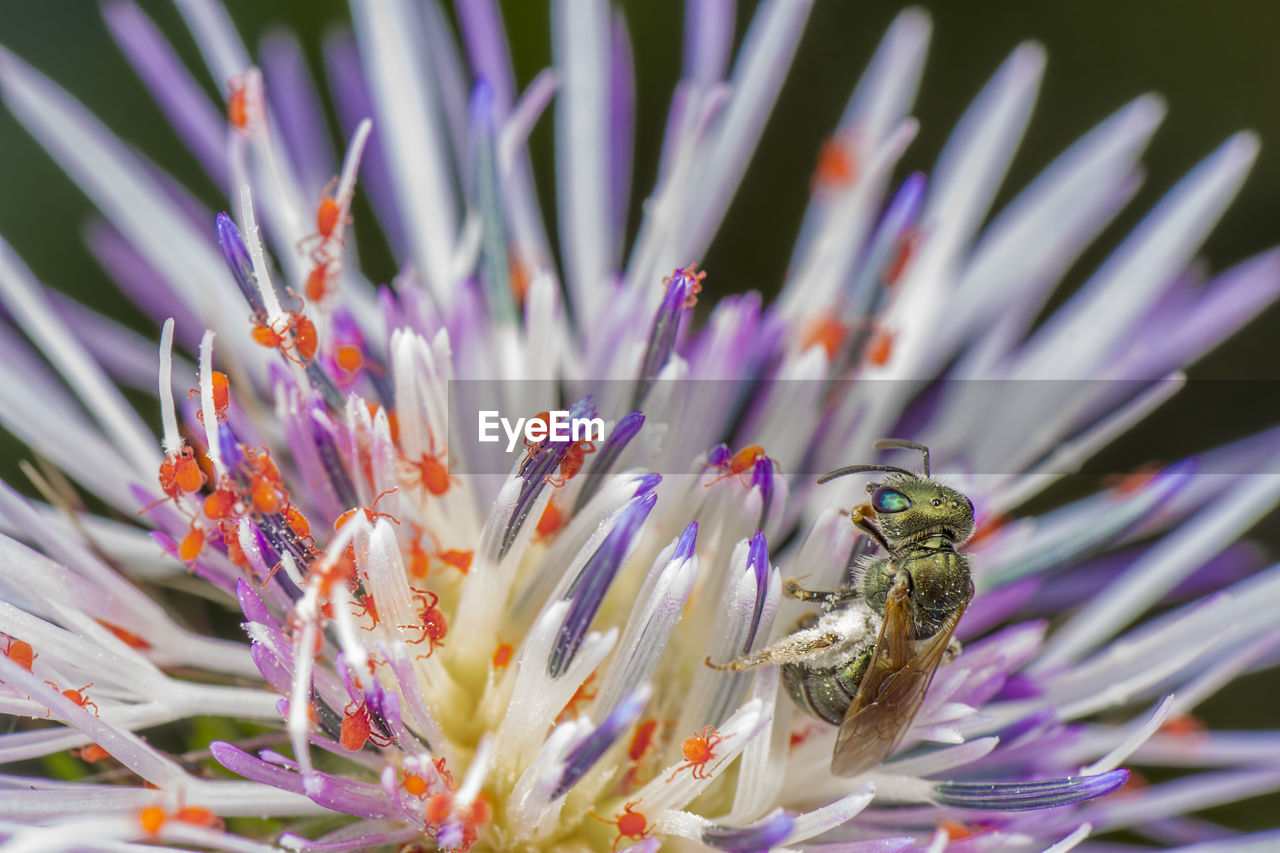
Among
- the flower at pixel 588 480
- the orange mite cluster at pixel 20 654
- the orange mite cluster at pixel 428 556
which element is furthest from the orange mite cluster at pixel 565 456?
the orange mite cluster at pixel 20 654

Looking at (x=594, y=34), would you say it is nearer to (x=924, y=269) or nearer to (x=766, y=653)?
(x=924, y=269)

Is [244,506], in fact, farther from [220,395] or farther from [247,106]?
[247,106]

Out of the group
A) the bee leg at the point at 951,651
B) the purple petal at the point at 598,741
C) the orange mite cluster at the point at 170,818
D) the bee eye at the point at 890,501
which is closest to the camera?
the orange mite cluster at the point at 170,818

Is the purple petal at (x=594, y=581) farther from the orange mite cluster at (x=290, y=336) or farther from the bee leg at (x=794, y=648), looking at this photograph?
the orange mite cluster at (x=290, y=336)

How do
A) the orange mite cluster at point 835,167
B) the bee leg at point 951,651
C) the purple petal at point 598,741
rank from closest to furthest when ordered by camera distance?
1. the purple petal at point 598,741
2. the bee leg at point 951,651
3. the orange mite cluster at point 835,167

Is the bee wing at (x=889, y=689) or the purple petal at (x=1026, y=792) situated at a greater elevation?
the bee wing at (x=889, y=689)

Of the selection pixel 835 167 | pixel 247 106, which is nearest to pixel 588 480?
pixel 247 106

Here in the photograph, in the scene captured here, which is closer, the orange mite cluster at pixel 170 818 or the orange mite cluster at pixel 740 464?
the orange mite cluster at pixel 170 818
